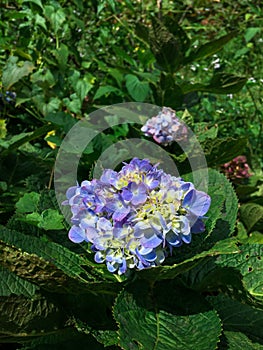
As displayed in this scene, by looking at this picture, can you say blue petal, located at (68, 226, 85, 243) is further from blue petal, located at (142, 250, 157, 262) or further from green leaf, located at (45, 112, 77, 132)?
green leaf, located at (45, 112, 77, 132)

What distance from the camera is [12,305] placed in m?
1.10

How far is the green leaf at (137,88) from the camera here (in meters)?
2.11

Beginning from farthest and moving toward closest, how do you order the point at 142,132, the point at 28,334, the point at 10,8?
1. the point at 10,8
2. the point at 142,132
3. the point at 28,334

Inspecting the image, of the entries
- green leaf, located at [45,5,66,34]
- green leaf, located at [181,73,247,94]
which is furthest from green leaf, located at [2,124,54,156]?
green leaf, located at [181,73,247,94]

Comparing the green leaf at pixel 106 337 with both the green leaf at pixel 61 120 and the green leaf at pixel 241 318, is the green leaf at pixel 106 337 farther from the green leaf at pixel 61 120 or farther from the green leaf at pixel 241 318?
the green leaf at pixel 61 120

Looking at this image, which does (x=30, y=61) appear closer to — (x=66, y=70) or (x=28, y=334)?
(x=66, y=70)

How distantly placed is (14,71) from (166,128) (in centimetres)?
56

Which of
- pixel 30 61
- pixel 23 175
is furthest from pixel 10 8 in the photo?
pixel 23 175

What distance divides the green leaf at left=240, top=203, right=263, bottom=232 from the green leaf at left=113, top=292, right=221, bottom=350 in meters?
0.94

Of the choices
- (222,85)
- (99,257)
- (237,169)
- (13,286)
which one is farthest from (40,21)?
(99,257)

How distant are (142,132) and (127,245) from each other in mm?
1032

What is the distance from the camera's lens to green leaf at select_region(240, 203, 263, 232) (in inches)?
79.7

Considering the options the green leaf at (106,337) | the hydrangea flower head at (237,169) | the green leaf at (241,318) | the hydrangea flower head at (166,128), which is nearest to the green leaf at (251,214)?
the hydrangea flower head at (237,169)

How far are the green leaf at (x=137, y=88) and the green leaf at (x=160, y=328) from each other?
1119 mm
